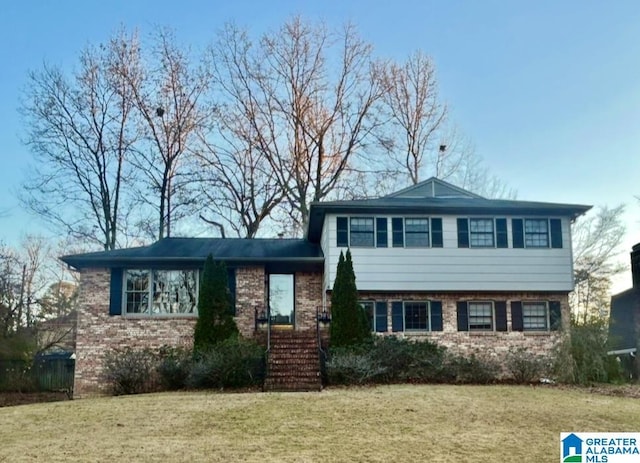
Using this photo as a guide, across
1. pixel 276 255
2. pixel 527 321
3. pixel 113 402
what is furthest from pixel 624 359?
pixel 113 402

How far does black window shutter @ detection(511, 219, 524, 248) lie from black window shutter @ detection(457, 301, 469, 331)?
231 centimetres

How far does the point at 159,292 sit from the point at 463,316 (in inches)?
362

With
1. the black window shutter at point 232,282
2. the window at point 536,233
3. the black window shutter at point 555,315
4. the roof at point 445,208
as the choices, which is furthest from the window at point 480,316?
the black window shutter at point 232,282

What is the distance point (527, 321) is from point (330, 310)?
19.4 feet

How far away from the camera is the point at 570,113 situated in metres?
16.7

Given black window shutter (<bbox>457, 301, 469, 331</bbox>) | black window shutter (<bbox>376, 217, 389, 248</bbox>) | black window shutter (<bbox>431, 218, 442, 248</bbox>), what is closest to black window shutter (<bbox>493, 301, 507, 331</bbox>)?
black window shutter (<bbox>457, 301, 469, 331</bbox>)

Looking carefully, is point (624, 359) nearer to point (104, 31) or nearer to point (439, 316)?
point (439, 316)

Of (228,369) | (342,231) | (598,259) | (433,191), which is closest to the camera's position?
(228,369)

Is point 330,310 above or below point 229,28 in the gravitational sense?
below

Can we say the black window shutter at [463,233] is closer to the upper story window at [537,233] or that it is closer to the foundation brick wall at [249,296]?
the upper story window at [537,233]

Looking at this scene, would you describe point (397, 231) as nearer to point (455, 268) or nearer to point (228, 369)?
point (455, 268)

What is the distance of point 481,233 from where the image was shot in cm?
1723

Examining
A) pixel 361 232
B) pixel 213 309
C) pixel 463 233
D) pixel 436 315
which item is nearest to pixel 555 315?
pixel 436 315

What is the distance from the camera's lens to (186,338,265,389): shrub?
47.5 feet
